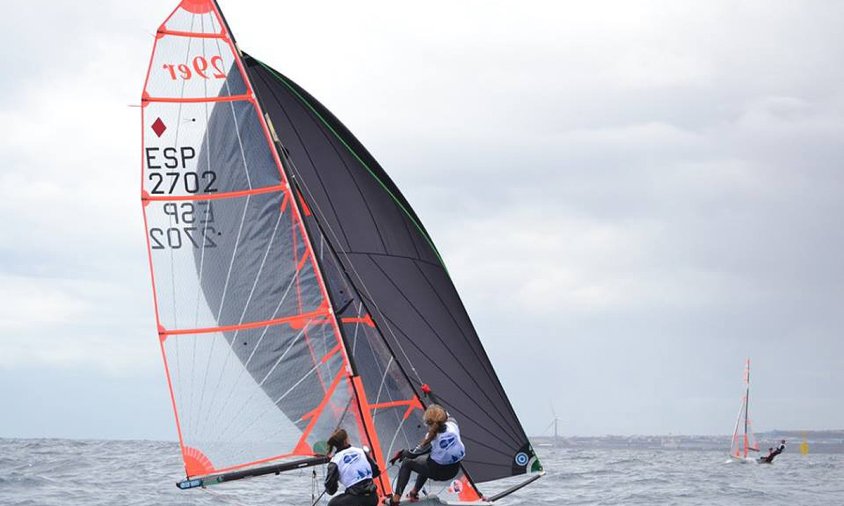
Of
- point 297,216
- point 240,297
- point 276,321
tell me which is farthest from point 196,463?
point 297,216

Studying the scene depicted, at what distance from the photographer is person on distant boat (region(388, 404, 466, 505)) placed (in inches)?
448

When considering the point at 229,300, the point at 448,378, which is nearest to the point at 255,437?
the point at 229,300

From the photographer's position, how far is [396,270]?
15.0m

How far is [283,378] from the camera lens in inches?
489

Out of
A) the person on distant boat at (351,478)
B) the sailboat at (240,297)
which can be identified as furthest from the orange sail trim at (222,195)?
the person on distant boat at (351,478)

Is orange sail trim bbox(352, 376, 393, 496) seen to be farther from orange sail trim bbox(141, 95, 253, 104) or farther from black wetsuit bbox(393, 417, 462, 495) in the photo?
orange sail trim bbox(141, 95, 253, 104)

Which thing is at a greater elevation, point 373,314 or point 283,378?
point 373,314

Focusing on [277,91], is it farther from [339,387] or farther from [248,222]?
[339,387]

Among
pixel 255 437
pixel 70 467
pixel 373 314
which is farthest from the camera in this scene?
pixel 70 467

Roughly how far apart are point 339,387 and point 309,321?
2.70 ft

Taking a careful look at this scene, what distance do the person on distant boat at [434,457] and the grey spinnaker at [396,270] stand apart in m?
2.85

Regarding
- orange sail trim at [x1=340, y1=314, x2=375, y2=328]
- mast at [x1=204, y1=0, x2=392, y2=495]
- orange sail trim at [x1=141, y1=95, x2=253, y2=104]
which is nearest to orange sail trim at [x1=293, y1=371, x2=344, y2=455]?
mast at [x1=204, y1=0, x2=392, y2=495]

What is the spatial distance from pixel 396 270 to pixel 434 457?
13.2 ft

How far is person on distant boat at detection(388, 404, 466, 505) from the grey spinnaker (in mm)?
2846
